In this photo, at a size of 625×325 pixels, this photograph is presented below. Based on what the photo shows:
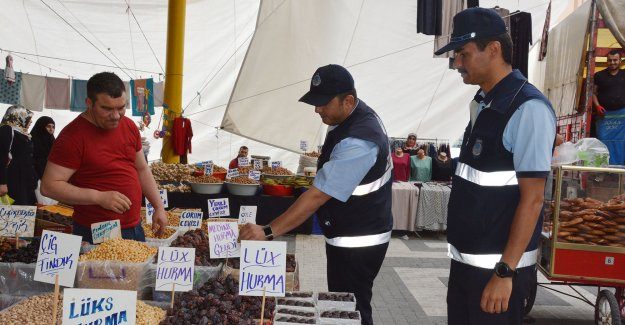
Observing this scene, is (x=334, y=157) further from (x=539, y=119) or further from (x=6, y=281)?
(x=6, y=281)

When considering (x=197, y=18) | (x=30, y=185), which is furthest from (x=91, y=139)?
(x=197, y=18)

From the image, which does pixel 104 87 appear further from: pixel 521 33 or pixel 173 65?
pixel 173 65

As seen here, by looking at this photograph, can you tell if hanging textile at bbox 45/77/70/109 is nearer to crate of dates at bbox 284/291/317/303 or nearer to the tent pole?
the tent pole

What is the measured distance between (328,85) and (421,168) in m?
7.70

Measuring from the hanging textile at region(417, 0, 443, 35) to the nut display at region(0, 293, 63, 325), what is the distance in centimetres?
734

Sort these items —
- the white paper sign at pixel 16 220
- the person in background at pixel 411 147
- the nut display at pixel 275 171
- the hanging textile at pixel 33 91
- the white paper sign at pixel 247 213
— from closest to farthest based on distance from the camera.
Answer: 1. the white paper sign at pixel 16 220
2. the white paper sign at pixel 247 213
3. the nut display at pixel 275 171
4. the person in background at pixel 411 147
5. the hanging textile at pixel 33 91

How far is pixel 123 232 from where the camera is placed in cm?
298

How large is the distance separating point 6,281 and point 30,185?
4310 millimetres

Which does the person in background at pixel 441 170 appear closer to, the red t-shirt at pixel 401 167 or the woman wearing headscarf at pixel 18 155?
the red t-shirt at pixel 401 167

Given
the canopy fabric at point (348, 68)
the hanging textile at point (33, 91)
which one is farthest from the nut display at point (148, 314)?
the hanging textile at point (33, 91)

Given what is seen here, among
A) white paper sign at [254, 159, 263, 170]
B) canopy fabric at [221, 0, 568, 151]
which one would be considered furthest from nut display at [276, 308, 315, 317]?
canopy fabric at [221, 0, 568, 151]

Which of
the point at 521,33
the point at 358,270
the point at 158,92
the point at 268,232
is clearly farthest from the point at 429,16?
the point at 158,92

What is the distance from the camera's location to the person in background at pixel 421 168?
9766 millimetres

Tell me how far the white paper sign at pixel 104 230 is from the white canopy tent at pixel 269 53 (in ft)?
32.2
